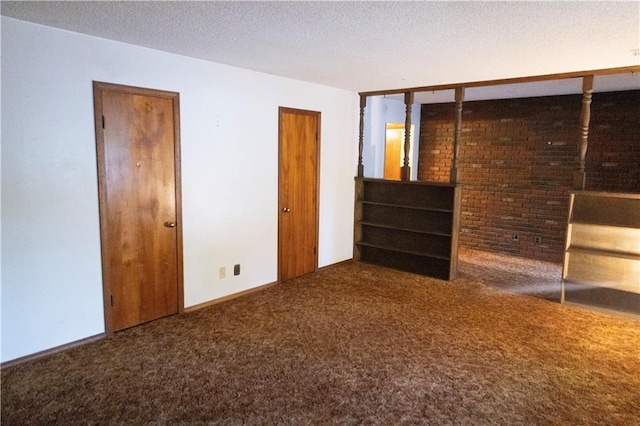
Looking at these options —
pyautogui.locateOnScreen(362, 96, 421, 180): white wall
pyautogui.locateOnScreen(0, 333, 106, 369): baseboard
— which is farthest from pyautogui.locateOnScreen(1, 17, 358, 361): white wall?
pyautogui.locateOnScreen(362, 96, 421, 180): white wall

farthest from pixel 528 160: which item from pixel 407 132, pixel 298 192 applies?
pixel 298 192

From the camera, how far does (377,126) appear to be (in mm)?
6551

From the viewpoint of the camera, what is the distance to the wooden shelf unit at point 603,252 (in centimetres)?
422

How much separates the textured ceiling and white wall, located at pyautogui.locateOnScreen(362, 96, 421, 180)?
2108 millimetres

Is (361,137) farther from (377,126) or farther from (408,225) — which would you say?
(408,225)

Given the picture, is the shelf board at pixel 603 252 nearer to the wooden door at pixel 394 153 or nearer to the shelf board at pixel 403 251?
the shelf board at pixel 403 251

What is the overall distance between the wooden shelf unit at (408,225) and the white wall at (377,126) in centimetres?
63

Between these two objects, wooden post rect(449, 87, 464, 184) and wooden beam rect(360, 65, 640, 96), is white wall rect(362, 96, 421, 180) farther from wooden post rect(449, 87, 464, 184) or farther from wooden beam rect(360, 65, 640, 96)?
wooden post rect(449, 87, 464, 184)

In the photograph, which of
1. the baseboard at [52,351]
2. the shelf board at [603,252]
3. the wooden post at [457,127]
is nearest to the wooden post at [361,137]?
the wooden post at [457,127]

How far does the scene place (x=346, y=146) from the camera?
580 centimetres

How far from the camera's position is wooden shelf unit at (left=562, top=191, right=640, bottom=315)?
4.22 meters

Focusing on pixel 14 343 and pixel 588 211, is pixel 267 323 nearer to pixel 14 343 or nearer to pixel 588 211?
pixel 14 343

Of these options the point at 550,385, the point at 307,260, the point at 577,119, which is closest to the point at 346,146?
the point at 307,260

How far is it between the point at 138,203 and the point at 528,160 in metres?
5.58
